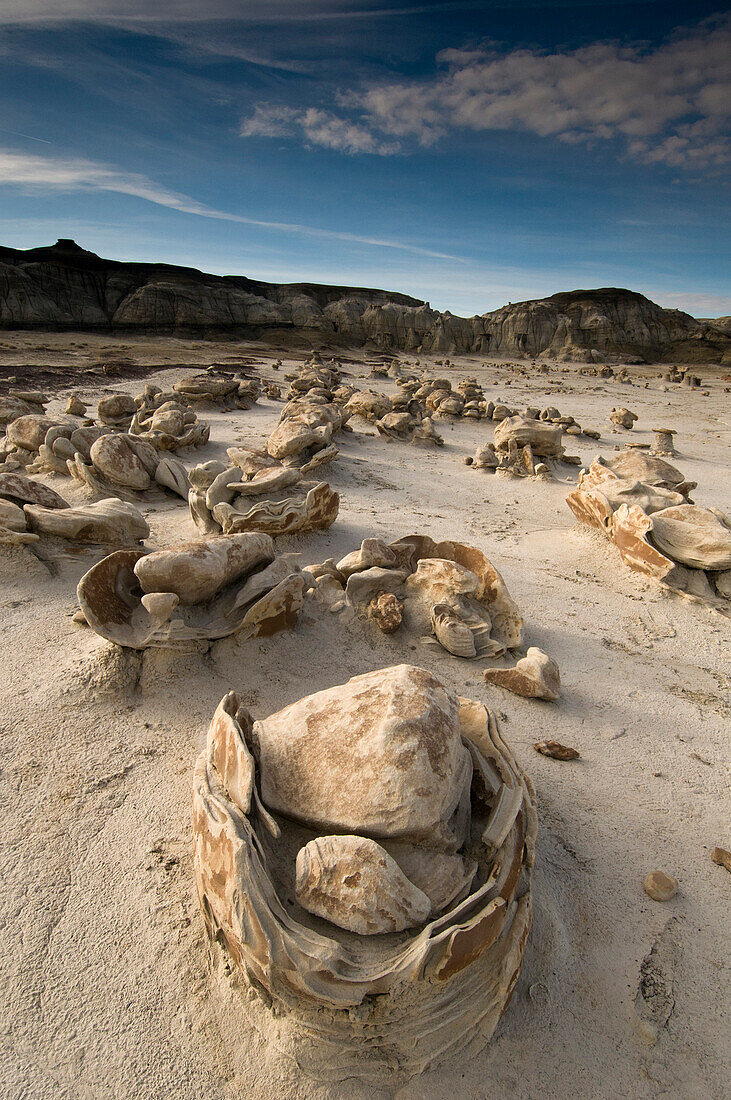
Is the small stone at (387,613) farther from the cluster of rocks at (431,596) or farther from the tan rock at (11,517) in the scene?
the tan rock at (11,517)

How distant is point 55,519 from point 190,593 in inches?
66.8

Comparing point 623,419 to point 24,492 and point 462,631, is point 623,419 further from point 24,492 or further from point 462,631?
point 24,492

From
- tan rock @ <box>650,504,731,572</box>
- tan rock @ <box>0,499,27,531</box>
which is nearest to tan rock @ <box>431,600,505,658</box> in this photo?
tan rock @ <box>650,504,731,572</box>

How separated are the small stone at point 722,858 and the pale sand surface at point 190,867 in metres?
0.05

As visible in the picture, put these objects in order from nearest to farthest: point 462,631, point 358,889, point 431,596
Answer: point 358,889 < point 462,631 < point 431,596

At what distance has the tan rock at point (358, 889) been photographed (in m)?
1.44

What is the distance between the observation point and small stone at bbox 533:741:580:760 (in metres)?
2.53

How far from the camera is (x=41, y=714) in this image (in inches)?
100

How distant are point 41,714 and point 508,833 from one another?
214 cm

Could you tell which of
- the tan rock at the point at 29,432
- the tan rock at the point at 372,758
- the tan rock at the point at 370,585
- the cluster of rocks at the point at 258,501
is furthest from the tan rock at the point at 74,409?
the tan rock at the point at 372,758

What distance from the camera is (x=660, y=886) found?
1.91 meters

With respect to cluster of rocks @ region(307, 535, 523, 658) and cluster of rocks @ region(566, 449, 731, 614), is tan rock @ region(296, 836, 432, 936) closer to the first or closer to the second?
cluster of rocks @ region(307, 535, 523, 658)

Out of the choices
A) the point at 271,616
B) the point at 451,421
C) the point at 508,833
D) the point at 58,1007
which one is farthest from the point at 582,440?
the point at 58,1007

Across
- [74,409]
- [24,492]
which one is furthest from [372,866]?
[74,409]
